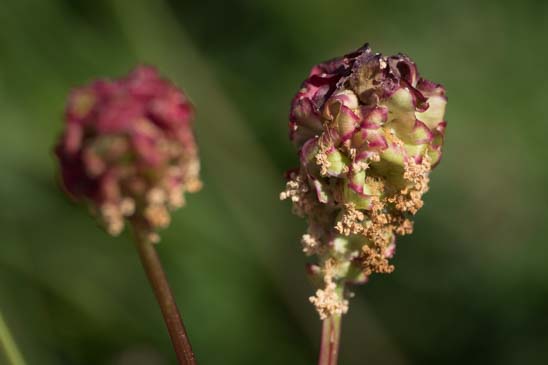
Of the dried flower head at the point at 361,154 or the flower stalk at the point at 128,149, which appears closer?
the flower stalk at the point at 128,149

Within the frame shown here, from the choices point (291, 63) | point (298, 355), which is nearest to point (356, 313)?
point (298, 355)

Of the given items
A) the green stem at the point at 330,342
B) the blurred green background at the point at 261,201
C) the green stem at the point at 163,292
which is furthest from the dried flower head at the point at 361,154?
the blurred green background at the point at 261,201

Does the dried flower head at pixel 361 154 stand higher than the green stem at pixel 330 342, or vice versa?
the dried flower head at pixel 361 154

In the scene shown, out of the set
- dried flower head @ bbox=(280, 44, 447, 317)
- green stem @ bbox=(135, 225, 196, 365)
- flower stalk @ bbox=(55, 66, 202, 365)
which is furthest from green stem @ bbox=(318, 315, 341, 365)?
flower stalk @ bbox=(55, 66, 202, 365)

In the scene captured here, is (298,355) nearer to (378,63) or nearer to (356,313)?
(356,313)

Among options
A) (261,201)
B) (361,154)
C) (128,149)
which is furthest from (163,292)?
(261,201)

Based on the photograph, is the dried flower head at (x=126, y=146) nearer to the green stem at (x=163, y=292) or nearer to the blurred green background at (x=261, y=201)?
the green stem at (x=163, y=292)

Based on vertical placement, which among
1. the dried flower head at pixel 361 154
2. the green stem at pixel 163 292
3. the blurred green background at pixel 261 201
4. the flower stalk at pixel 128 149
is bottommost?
the green stem at pixel 163 292
